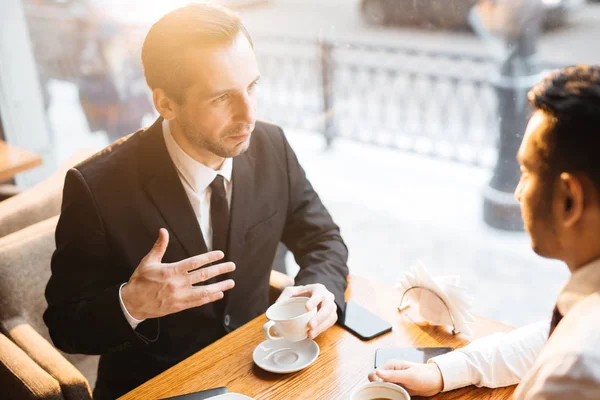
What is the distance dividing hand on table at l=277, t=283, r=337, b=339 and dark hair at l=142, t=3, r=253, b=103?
24.1 inches

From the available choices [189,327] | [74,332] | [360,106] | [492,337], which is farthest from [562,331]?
[360,106]

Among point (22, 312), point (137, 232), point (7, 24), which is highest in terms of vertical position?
point (7, 24)

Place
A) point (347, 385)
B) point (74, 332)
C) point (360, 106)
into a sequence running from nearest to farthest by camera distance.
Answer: point (347, 385) < point (74, 332) < point (360, 106)

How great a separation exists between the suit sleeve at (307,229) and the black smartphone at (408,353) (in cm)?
38

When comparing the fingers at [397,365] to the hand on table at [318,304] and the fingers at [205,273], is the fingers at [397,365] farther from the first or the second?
the fingers at [205,273]

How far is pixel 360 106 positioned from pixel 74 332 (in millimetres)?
3122

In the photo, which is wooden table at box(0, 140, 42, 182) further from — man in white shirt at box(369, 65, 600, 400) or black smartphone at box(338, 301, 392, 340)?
man in white shirt at box(369, 65, 600, 400)

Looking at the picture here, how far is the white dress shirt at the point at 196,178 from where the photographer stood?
172 cm

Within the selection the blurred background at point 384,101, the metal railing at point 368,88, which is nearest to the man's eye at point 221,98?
the blurred background at point 384,101

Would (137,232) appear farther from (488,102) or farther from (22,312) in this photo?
(488,102)

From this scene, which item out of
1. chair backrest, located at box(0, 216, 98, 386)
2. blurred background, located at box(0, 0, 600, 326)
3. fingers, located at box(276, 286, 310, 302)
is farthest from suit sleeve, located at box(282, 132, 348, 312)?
blurred background, located at box(0, 0, 600, 326)

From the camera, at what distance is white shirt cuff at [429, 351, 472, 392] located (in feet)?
4.31

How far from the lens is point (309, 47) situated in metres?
4.48

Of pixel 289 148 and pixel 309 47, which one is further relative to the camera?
pixel 309 47
